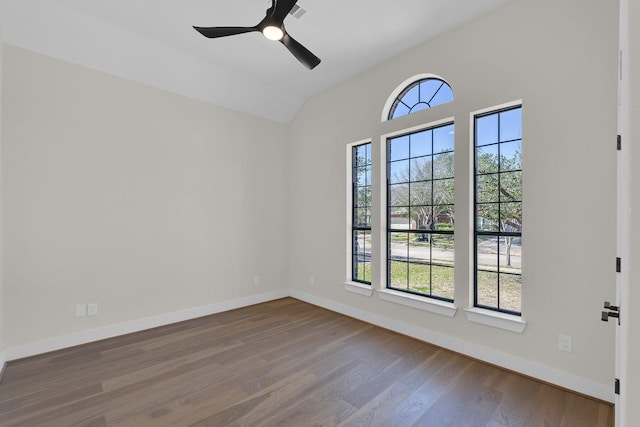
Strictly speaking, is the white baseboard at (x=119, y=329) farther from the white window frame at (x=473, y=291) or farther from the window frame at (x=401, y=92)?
the window frame at (x=401, y=92)

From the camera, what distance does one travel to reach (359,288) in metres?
3.73

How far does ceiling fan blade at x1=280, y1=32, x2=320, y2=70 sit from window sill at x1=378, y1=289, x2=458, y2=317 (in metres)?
2.58

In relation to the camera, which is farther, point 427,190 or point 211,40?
point 427,190

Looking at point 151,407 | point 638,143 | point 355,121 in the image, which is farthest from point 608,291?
point 151,407

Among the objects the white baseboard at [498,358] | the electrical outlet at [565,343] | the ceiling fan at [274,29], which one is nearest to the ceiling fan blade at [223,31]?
the ceiling fan at [274,29]

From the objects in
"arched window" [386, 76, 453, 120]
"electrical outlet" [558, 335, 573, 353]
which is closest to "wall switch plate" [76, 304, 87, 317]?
"arched window" [386, 76, 453, 120]

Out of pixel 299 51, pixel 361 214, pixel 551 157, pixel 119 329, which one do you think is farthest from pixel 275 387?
pixel 551 157

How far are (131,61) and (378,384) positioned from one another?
407 centimetres

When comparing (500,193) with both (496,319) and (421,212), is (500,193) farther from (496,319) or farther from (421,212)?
(496,319)

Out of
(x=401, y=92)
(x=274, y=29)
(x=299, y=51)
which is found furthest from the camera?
(x=401, y=92)

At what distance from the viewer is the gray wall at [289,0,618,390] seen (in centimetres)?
210

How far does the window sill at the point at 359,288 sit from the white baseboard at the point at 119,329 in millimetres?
1447

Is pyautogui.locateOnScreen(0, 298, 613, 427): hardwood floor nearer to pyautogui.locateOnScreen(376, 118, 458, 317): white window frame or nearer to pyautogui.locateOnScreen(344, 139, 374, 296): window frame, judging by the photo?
pyautogui.locateOnScreen(376, 118, 458, 317): white window frame

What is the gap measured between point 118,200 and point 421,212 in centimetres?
344
